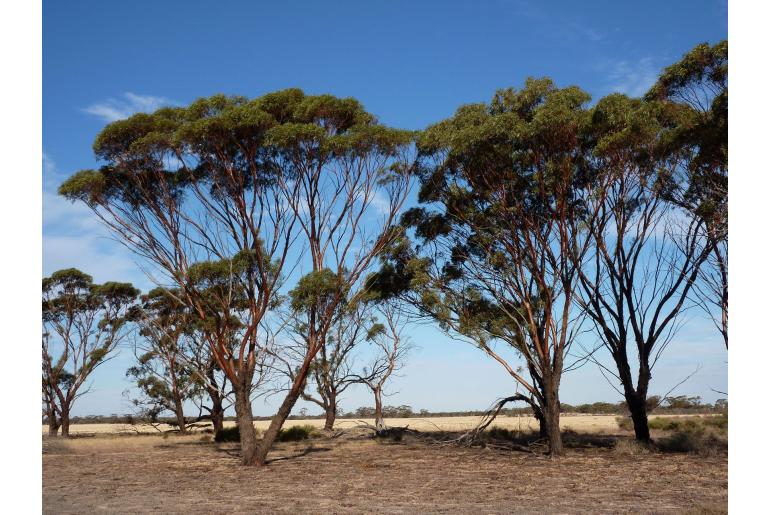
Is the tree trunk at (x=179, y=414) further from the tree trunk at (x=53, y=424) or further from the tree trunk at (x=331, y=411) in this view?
the tree trunk at (x=331, y=411)

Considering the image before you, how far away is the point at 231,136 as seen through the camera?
1956cm

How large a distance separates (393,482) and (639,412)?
10.8 meters

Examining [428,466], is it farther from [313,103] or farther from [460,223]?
[313,103]

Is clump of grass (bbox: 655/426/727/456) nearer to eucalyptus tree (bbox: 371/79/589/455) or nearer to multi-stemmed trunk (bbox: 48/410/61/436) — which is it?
eucalyptus tree (bbox: 371/79/589/455)

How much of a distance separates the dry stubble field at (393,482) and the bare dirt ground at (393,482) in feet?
0.07

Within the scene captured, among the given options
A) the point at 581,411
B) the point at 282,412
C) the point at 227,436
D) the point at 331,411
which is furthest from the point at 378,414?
the point at 581,411

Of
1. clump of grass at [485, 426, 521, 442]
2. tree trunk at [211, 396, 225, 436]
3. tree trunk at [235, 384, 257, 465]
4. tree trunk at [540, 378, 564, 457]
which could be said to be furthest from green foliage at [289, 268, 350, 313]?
tree trunk at [211, 396, 225, 436]

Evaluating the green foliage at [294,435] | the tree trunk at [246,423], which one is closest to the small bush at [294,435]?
the green foliage at [294,435]

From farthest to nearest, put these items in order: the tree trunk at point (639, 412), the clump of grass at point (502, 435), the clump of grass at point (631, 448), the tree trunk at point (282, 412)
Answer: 1. the clump of grass at point (502, 435)
2. the tree trunk at point (639, 412)
3. the clump of grass at point (631, 448)
4. the tree trunk at point (282, 412)

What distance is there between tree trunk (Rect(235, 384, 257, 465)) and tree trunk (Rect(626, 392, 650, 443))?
1207 cm

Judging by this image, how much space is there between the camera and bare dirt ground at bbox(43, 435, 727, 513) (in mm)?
11180

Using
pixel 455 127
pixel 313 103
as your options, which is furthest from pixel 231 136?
pixel 455 127

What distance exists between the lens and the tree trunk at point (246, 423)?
746 inches

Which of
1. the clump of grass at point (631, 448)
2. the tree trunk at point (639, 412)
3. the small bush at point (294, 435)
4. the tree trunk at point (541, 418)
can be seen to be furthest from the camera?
the small bush at point (294, 435)
